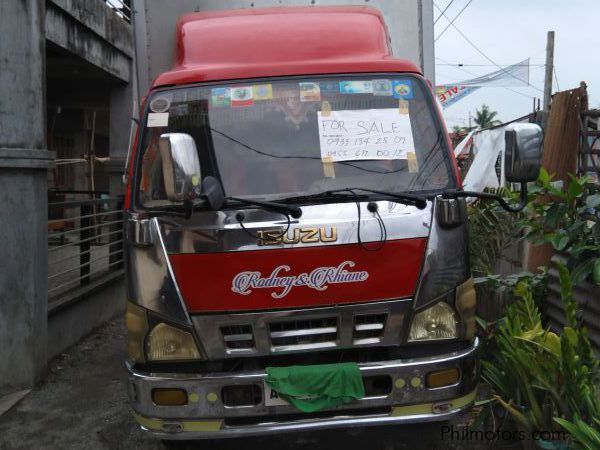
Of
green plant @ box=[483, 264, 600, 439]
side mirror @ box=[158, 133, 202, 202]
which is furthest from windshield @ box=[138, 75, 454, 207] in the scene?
green plant @ box=[483, 264, 600, 439]

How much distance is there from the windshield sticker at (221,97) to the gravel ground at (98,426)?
1952 mm

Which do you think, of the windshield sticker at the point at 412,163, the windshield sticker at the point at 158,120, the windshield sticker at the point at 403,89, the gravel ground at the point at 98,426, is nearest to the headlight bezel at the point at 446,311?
the gravel ground at the point at 98,426

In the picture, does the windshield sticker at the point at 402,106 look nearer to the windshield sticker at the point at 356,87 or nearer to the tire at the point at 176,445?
Answer: the windshield sticker at the point at 356,87

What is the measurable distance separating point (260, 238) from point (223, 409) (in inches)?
35.3

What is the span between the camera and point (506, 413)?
3637mm

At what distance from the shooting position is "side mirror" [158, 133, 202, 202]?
2869mm

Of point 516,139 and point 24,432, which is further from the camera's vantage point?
point 24,432

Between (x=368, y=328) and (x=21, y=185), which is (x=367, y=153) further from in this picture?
(x=21, y=185)

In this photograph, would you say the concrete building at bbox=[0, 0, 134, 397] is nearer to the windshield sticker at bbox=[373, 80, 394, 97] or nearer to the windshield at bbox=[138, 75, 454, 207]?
the windshield at bbox=[138, 75, 454, 207]

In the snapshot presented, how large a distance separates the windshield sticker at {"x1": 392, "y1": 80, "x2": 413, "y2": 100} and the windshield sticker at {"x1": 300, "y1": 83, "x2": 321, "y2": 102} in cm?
47

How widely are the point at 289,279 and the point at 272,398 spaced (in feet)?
2.02

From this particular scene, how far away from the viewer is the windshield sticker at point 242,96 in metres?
3.50

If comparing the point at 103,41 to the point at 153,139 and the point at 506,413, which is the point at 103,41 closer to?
the point at 153,139

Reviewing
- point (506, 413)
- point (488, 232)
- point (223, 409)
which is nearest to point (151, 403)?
point (223, 409)
